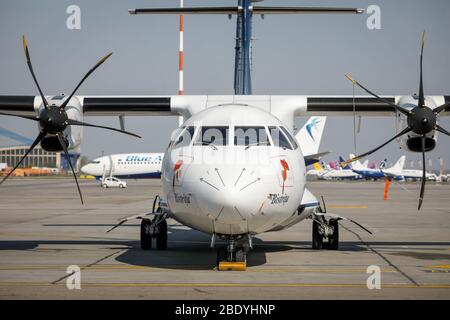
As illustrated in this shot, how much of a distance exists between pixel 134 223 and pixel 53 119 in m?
9.18

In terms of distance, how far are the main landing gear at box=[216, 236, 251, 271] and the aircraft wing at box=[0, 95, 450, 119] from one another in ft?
15.2

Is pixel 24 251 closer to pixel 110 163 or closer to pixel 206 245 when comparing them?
pixel 206 245

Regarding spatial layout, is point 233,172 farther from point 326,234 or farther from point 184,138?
point 326,234

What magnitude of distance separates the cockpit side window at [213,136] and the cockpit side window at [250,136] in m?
0.18

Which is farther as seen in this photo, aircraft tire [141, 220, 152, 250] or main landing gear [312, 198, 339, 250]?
main landing gear [312, 198, 339, 250]

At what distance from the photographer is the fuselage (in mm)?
9078

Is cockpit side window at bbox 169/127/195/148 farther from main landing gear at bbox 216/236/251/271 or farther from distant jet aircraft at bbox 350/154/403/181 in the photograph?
distant jet aircraft at bbox 350/154/403/181

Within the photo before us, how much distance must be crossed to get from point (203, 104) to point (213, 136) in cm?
420

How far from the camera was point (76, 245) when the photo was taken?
14109 millimetres

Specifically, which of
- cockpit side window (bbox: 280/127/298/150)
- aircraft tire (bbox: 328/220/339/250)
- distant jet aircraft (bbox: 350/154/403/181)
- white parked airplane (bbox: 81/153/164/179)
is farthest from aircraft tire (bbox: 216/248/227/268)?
distant jet aircraft (bbox: 350/154/403/181)

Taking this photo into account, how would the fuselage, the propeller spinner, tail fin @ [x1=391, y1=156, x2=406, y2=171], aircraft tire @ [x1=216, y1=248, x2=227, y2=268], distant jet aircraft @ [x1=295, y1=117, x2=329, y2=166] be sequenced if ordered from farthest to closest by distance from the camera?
1. tail fin @ [x1=391, y1=156, x2=406, y2=171]
2. distant jet aircraft @ [x1=295, y1=117, x2=329, y2=166]
3. the propeller spinner
4. aircraft tire @ [x1=216, y1=248, x2=227, y2=268]
5. the fuselage

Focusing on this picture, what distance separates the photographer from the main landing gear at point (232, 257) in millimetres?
9992

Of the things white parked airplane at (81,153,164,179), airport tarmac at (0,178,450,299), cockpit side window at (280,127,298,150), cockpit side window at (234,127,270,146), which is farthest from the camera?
white parked airplane at (81,153,164,179)

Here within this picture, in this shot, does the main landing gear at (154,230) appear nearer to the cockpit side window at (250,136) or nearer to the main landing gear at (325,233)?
the main landing gear at (325,233)
